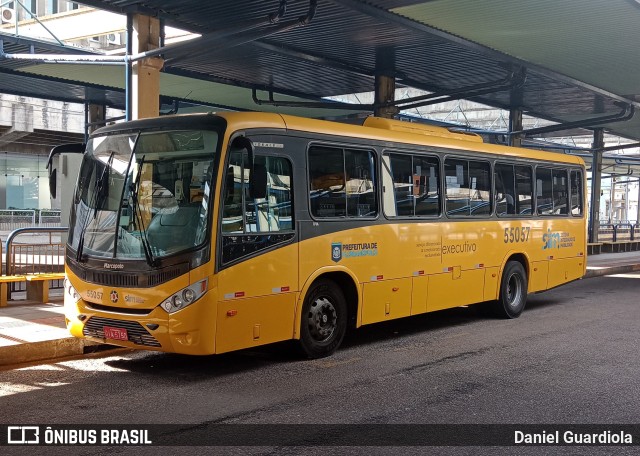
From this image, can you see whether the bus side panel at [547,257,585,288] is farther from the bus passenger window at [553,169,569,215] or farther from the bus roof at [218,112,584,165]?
the bus roof at [218,112,584,165]

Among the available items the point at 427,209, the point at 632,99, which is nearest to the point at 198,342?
the point at 427,209

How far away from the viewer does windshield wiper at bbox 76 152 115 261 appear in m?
8.48

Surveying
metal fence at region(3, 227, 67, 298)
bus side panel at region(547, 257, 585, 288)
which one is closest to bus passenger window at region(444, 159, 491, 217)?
bus side panel at region(547, 257, 585, 288)

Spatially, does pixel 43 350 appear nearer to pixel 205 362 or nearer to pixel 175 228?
pixel 205 362

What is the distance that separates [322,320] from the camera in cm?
934

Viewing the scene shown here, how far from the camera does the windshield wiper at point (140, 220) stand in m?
7.89

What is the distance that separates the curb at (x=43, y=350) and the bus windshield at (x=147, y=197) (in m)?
1.36

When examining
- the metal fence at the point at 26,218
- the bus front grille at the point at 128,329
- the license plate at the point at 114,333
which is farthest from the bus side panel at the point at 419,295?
the metal fence at the point at 26,218

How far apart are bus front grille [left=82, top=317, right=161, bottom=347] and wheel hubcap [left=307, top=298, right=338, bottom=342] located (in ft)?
6.70

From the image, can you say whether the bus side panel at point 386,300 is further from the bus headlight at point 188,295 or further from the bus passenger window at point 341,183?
the bus headlight at point 188,295

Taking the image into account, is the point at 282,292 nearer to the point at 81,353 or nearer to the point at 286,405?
the point at 286,405

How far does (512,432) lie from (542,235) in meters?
8.40

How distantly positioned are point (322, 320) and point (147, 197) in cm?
268

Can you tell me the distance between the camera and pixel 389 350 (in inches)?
393
